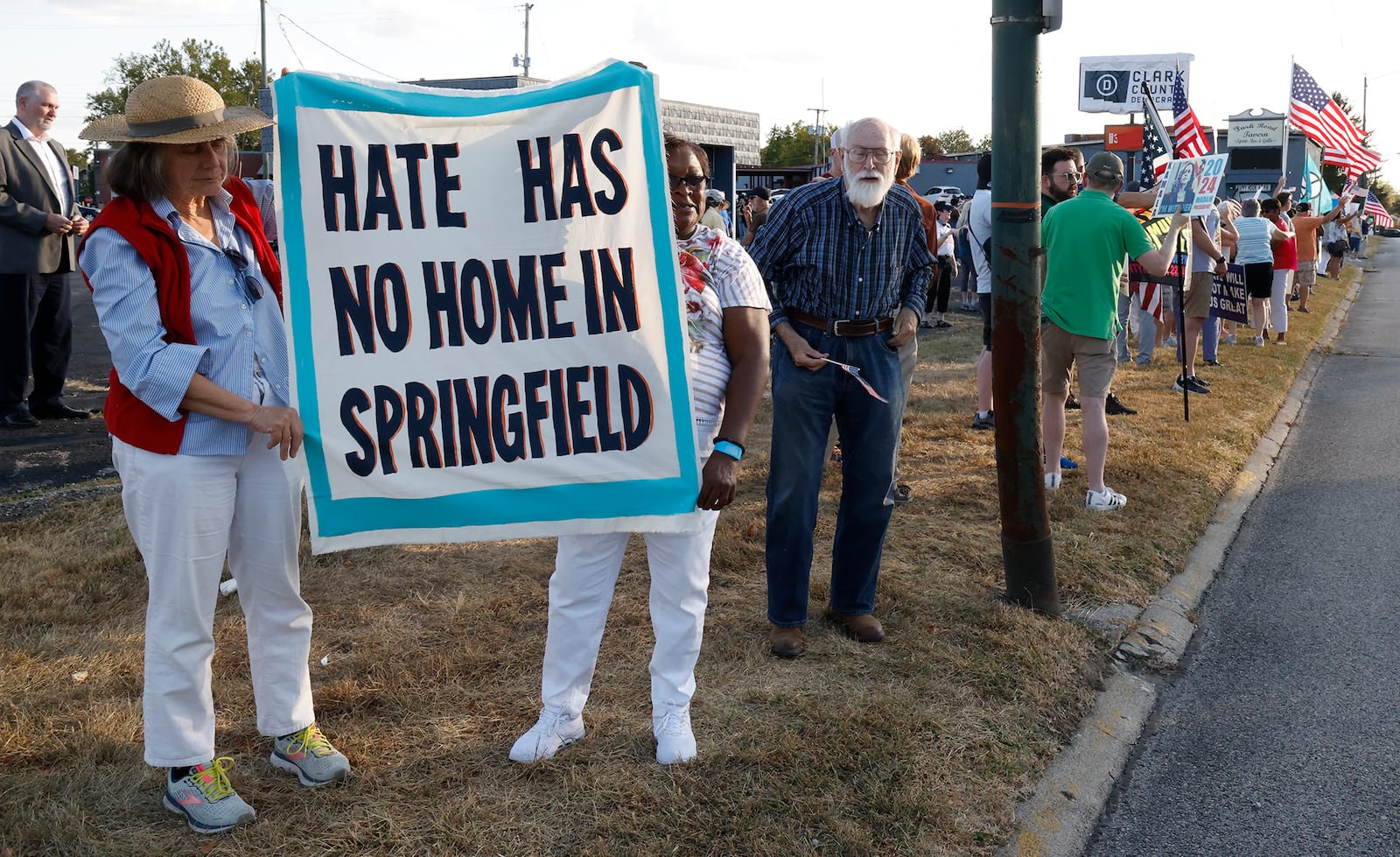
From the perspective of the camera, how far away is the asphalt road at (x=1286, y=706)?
3.25 meters

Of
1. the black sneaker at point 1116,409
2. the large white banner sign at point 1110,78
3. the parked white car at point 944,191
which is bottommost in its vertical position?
the black sneaker at point 1116,409

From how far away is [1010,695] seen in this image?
3936 millimetres

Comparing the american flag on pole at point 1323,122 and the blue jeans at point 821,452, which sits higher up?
the american flag on pole at point 1323,122

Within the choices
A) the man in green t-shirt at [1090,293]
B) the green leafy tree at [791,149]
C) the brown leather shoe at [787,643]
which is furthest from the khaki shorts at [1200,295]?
the green leafy tree at [791,149]

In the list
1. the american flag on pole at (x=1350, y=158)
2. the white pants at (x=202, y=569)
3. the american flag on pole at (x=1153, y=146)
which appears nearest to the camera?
the white pants at (x=202, y=569)

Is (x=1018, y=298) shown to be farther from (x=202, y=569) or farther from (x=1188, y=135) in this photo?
(x=1188, y=135)

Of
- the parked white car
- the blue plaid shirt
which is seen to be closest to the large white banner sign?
the parked white car

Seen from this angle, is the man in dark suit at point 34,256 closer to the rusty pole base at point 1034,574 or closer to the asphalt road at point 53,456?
the asphalt road at point 53,456

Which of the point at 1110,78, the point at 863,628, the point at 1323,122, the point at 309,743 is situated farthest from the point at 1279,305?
the point at 1110,78

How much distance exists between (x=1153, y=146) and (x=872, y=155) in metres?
8.71

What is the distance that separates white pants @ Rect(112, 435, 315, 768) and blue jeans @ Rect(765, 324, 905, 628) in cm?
182

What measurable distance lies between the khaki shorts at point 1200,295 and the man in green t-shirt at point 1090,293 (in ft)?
16.6

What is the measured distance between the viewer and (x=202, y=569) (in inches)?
115

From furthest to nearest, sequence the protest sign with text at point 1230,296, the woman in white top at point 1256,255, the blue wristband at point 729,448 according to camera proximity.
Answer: the woman in white top at point 1256,255, the protest sign with text at point 1230,296, the blue wristband at point 729,448
